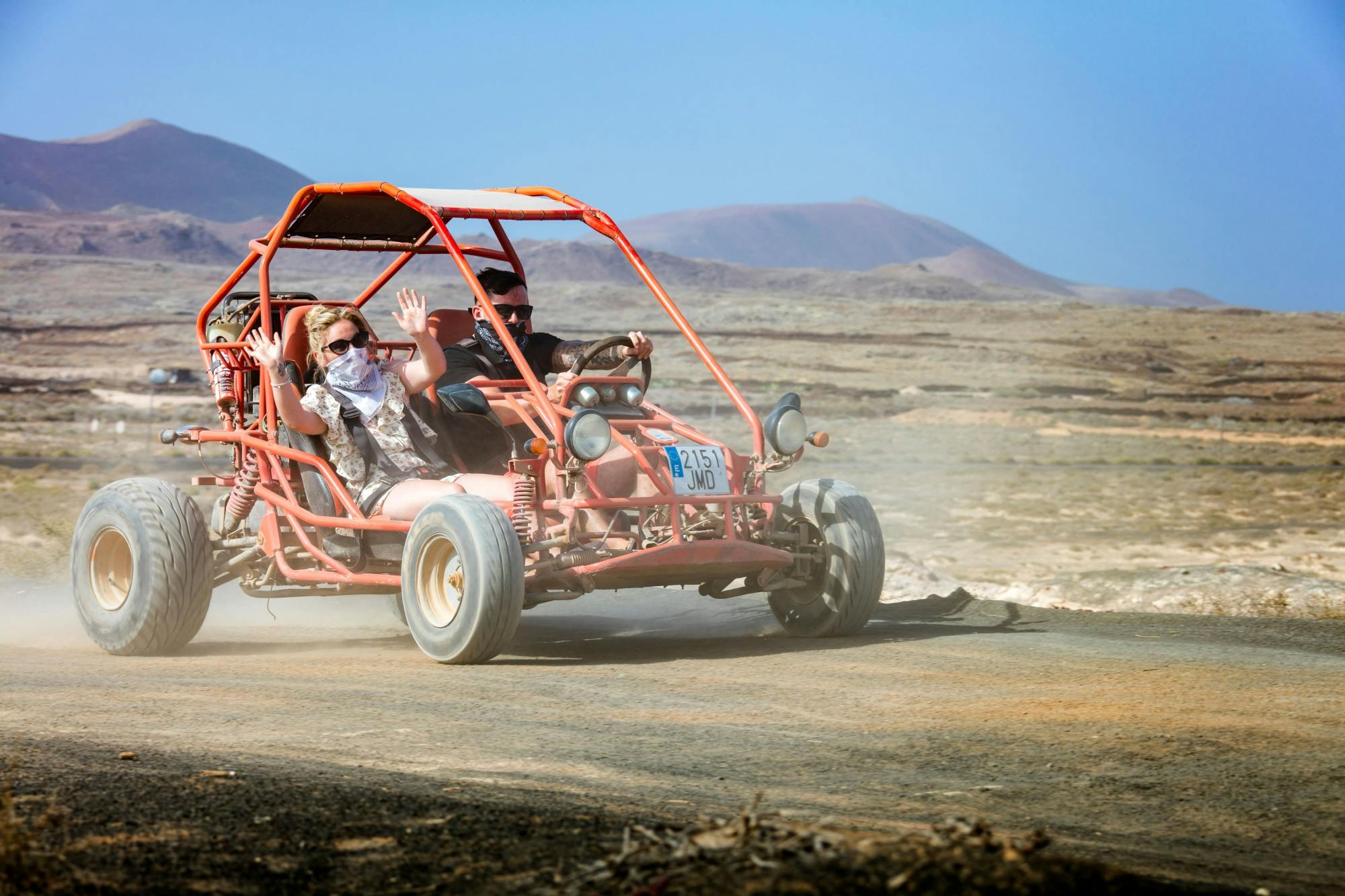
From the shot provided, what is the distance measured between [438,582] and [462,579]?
0.90ft

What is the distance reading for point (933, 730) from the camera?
643 centimetres

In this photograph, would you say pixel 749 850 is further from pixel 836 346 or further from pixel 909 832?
pixel 836 346

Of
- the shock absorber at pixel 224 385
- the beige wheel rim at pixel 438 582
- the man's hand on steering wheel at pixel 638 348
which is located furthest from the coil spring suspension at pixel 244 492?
the man's hand on steering wheel at pixel 638 348

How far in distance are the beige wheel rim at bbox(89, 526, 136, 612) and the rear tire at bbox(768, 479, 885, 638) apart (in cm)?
390

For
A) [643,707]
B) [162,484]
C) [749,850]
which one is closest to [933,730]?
[643,707]

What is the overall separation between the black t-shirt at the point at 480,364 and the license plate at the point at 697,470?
1.29 meters

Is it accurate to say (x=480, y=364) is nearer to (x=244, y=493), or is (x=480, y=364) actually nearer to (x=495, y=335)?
(x=495, y=335)

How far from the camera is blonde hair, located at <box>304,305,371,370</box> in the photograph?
9242 millimetres

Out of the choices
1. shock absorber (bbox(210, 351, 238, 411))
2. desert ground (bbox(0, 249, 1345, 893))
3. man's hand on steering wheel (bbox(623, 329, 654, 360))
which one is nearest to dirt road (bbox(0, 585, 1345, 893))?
desert ground (bbox(0, 249, 1345, 893))

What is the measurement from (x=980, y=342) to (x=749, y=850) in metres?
74.7

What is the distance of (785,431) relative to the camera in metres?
9.09

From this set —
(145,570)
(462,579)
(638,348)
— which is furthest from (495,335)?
(145,570)

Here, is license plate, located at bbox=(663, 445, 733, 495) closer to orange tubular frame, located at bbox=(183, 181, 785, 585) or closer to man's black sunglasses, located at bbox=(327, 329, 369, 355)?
orange tubular frame, located at bbox=(183, 181, 785, 585)

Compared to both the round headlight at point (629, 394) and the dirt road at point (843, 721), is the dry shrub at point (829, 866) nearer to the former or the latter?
the dirt road at point (843, 721)
